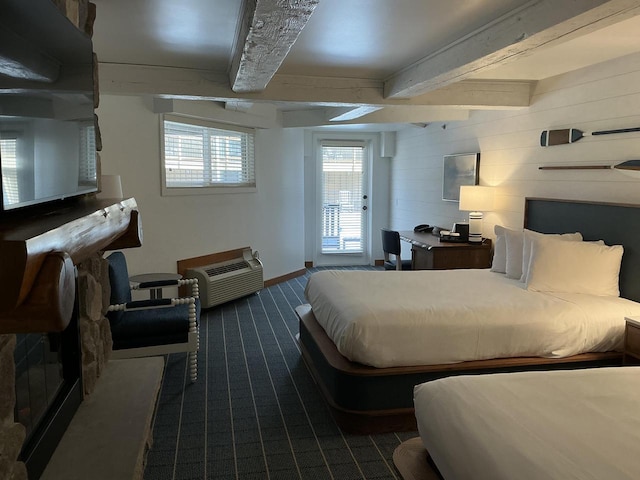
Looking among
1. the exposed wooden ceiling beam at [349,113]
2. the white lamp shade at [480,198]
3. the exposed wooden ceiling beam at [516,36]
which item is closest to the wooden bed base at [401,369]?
the white lamp shade at [480,198]

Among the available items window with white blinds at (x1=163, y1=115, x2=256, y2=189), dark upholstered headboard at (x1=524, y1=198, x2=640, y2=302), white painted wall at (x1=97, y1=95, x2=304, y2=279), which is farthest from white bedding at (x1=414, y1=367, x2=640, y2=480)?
window with white blinds at (x1=163, y1=115, x2=256, y2=189)

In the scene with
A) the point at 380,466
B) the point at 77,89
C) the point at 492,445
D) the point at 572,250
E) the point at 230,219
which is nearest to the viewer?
the point at 492,445

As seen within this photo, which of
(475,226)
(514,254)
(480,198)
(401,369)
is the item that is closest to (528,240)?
(514,254)

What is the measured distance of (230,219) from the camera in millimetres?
5766

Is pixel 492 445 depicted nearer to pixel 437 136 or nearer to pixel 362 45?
pixel 362 45

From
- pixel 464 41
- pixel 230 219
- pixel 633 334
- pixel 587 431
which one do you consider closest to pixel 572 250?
pixel 633 334

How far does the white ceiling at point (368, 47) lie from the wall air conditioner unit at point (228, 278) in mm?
2092

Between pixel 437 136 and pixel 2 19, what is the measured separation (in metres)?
5.47

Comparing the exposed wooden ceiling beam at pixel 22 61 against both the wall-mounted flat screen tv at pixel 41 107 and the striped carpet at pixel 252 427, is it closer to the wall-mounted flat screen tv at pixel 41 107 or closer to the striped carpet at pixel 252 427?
the wall-mounted flat screen tv at pixel 41 107

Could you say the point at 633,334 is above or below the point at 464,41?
below

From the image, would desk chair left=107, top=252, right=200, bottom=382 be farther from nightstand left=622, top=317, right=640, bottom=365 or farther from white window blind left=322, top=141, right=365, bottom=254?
white window blind left=322, top=141, right=365, bottom=254

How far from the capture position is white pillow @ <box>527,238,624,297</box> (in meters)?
3.24

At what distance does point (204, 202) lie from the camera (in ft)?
17.6

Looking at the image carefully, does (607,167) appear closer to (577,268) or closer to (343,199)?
(577,268)
